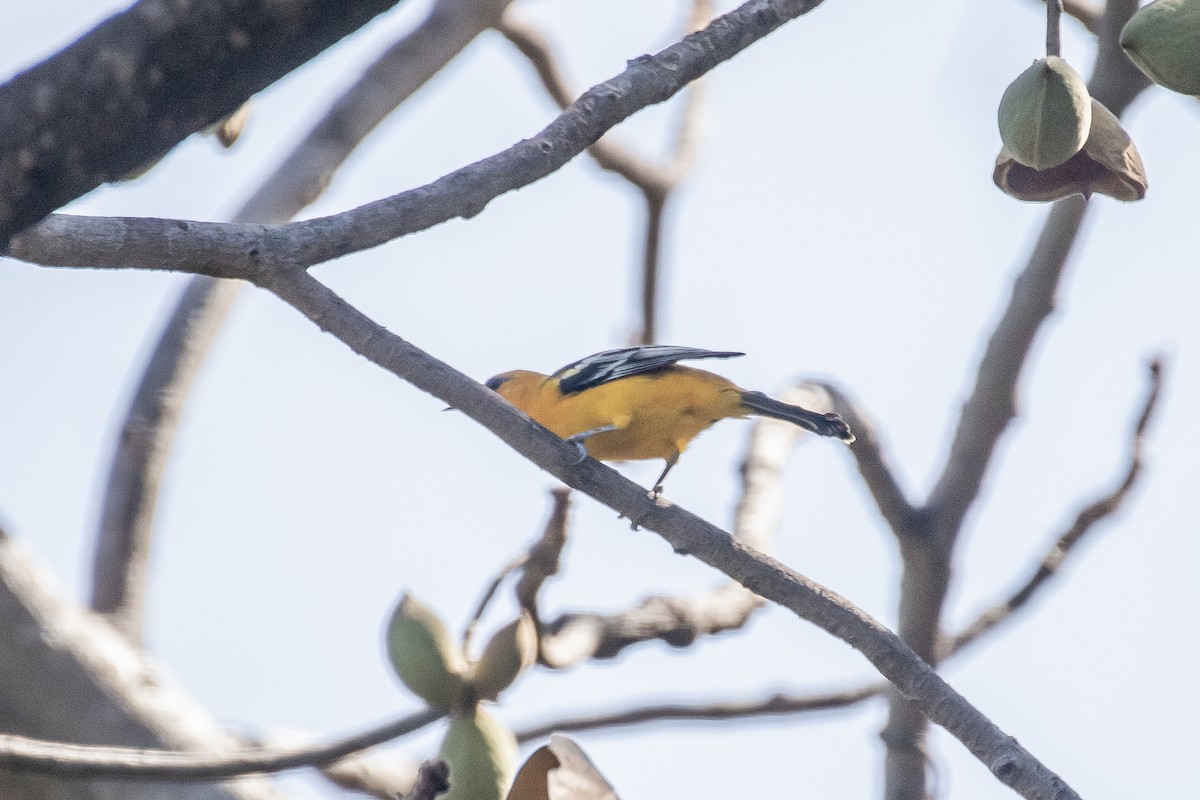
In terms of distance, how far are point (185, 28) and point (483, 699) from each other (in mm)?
1888

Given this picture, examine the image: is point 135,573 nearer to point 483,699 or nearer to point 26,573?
point 26,573

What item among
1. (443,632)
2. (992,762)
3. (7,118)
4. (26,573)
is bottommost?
(992,762)

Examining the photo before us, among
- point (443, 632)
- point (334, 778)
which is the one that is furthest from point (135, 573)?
point (443, 632)

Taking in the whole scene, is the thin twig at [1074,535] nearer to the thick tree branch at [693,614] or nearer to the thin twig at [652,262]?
the thick tree branch at [693,614]

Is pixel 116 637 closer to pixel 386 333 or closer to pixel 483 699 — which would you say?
pixel 483 699

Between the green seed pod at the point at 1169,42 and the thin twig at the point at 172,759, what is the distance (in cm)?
202

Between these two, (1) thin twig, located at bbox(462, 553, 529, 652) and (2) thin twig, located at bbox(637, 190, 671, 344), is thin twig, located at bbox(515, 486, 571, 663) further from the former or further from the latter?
(2) thin twig, located at bbox(637, 190, 671, 344)

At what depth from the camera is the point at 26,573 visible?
3.10m

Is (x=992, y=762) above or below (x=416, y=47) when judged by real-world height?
below

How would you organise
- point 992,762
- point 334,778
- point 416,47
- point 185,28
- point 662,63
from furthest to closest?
point 416,47, point 334,778, point 662,63, point 992,762, point 185,28

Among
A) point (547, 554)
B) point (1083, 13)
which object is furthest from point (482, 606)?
point (1083, 13)

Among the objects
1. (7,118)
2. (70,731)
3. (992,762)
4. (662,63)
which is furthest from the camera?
(70,731)

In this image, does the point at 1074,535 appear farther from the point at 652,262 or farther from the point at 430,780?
the point at 652,262

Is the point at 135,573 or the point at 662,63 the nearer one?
the point at 662,63
